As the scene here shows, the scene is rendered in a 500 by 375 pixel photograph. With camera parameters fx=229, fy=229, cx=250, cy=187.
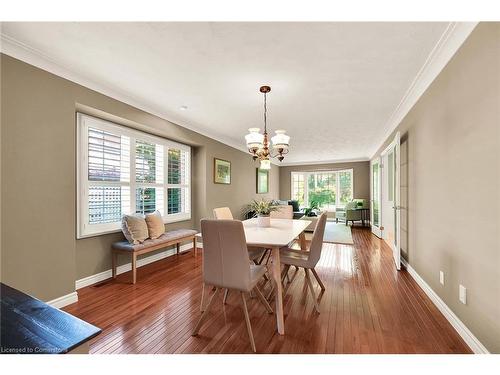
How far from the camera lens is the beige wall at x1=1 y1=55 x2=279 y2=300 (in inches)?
75.9

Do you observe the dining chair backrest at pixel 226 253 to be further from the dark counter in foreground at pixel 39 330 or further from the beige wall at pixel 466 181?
the beige wall at pixel 466 181

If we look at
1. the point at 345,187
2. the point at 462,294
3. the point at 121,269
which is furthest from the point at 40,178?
the point at 345,187

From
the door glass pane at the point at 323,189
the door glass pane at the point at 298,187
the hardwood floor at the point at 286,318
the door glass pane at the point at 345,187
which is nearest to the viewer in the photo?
the hardwood floor at the point at 286,318

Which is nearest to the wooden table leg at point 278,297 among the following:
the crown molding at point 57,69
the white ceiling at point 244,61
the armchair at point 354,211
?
the white ceiling at point 244,61

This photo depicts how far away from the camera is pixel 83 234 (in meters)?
2.76

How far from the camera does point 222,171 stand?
5270 millimetres

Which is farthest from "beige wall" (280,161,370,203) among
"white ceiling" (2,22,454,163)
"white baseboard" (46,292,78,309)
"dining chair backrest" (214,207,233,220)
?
"white baseboard" (46,292,78,309)

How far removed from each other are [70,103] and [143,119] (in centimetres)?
97

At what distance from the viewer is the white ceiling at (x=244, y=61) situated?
1747 mm

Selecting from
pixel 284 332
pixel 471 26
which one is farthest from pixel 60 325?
pixel 471 26

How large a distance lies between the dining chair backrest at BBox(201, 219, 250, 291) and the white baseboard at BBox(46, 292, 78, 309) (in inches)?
63.8

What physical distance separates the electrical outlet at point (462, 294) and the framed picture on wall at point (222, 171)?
4.13 meters

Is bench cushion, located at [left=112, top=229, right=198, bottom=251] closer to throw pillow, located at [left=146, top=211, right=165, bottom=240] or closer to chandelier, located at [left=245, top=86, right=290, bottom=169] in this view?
throw pillow, located at [left=146, top=211, right=165, bottom=240]
